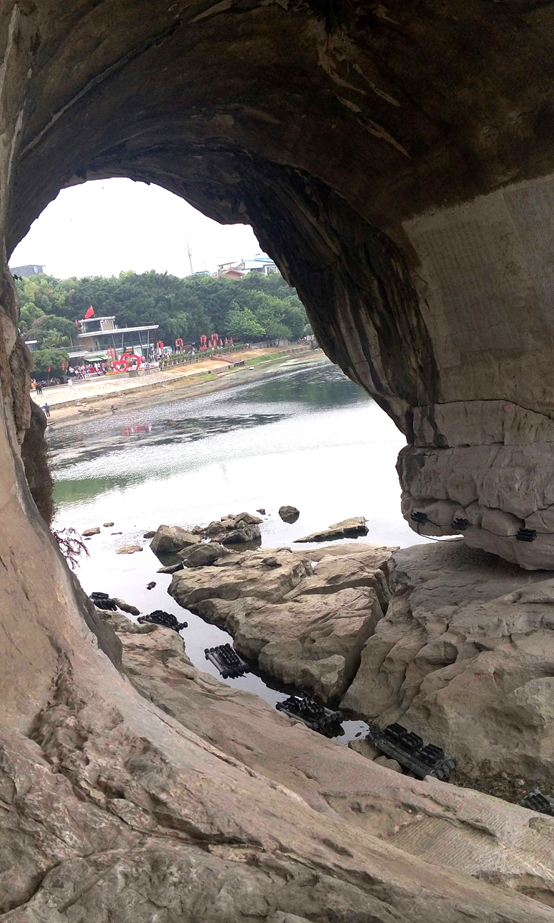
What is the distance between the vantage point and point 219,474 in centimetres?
2161

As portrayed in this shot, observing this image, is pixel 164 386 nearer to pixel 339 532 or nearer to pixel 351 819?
pixel 339 532

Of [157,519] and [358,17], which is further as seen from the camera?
[157,519]

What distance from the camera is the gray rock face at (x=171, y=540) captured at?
48.2 feet

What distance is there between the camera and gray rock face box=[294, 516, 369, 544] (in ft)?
47.2

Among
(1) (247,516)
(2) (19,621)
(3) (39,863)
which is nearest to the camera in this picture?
(3) (39,863)

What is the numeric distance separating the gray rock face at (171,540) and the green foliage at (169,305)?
27.2 metres

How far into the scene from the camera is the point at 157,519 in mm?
17656

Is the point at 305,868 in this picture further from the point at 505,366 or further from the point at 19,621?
the point at 505,366

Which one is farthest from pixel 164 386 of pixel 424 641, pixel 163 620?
pixel 424 641

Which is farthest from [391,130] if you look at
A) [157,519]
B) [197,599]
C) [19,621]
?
[157,519]

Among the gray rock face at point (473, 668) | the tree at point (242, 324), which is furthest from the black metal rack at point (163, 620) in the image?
the tree at point (242, 324)

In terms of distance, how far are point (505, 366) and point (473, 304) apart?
759 millimetres

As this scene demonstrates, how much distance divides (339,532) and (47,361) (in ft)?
87.3

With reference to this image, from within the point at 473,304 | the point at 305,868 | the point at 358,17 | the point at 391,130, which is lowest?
the point at 305,868
